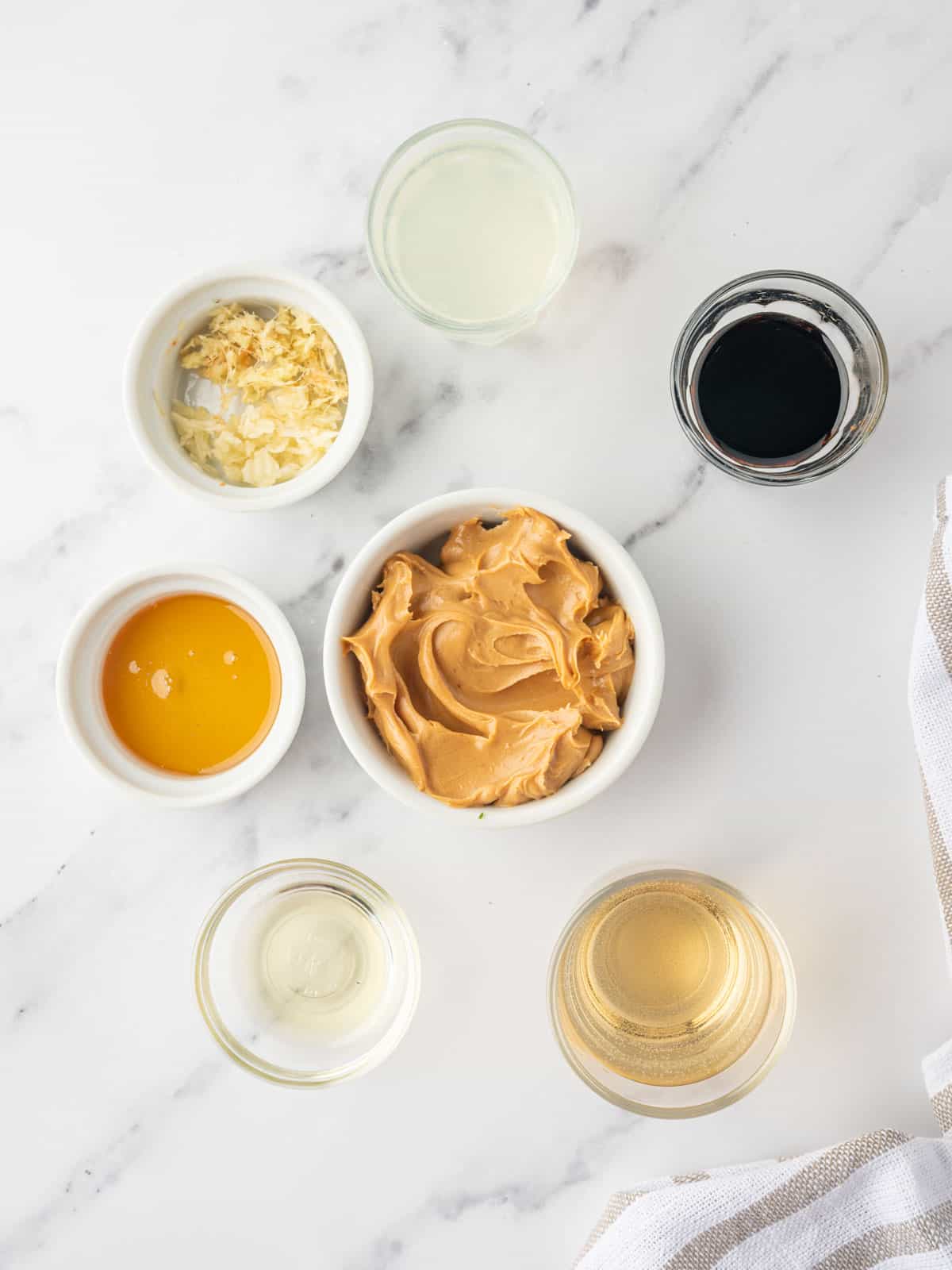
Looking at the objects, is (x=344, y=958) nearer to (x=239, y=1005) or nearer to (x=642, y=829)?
(x=239, y=1005)

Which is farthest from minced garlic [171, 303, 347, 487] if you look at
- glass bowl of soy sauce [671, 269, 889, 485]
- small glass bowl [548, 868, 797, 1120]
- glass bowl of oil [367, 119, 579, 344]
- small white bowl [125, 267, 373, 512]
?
small glass bowl [548, 868, 797, 1120]

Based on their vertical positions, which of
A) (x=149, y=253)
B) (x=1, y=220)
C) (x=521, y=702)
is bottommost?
(x=521, y=702)

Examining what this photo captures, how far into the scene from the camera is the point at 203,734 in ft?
5.34

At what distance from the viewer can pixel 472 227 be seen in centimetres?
161

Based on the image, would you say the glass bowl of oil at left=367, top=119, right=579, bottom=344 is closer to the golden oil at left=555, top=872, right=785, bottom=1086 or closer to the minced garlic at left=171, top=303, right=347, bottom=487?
the minced garlic at left=171, top=303, right=347, bottom=487

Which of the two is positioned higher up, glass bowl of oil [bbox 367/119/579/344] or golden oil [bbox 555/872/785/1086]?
glass bowl of oil [bbox 367/119/579/344]

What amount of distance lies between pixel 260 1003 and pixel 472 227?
1.19 meters

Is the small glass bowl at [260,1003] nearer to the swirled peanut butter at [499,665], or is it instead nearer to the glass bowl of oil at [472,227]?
the swirled peanut butter at [499,665]

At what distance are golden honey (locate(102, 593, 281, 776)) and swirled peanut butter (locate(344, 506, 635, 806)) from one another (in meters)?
0.19

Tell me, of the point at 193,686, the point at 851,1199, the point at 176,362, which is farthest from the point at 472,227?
the point at 851,1199

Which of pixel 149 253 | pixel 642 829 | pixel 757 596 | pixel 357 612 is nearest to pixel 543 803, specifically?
pixel 642 829

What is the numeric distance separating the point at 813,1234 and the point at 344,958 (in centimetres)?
77

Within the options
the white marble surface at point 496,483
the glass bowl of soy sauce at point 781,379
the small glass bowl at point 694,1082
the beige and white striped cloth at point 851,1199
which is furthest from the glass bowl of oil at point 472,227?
the small glass bowl at point 694,1082

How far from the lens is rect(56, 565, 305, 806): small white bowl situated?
1.58 metres
